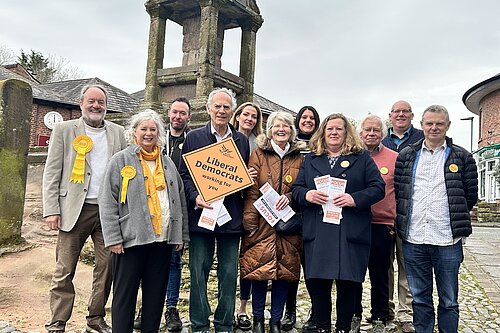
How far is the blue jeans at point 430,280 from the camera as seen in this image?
3688 millimetres

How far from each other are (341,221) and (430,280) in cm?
106

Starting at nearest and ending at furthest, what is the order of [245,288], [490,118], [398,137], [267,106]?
[245,288]
[398,137]
[267,106]
[490,118]

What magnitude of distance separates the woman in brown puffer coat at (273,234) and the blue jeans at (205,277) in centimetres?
15

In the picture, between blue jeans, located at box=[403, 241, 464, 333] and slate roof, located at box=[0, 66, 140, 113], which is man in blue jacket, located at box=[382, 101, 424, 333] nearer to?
blue jeans, located at box=[403, 241, 464, 333]

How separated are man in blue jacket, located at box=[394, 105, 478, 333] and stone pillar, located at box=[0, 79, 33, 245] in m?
5.25

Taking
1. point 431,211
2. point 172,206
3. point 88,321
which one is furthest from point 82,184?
point 431,211

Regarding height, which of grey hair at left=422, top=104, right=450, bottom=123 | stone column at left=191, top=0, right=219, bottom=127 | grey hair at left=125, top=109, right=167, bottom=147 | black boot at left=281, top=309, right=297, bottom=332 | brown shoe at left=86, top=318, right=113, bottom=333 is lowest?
brown shoe at left=86, top=318, right=113, bottom=333

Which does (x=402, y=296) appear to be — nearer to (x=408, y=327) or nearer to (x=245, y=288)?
(x=408, y=327)

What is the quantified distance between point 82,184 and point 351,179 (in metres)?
2.45

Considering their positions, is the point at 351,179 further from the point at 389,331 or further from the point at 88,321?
the point at 88,321

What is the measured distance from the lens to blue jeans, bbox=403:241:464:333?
3.69m

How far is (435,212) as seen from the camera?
3.68m

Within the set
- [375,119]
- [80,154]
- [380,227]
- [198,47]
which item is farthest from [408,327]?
[198,47]

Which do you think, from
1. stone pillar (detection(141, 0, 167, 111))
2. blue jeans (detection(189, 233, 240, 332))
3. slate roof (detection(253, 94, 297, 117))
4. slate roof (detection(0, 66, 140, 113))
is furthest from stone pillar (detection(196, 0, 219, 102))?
slate roof (detection(0, 66, 140, 113))
